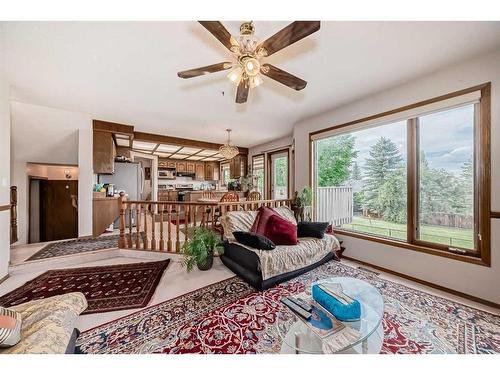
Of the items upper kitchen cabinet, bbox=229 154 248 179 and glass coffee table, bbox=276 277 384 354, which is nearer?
glass coffee table, bbox=276 277 384 354

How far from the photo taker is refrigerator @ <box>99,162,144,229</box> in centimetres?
490

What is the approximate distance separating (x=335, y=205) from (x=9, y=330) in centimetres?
388

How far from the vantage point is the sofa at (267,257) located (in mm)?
2082

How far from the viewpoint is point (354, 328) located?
1103mm

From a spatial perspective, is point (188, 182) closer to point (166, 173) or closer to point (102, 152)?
point (166, 173)

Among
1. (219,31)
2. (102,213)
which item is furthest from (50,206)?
(219,31)

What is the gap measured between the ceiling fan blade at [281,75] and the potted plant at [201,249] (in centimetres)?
204

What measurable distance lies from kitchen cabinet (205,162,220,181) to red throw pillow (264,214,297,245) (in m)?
6.58

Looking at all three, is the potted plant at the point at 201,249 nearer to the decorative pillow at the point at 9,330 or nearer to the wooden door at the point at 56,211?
the decorative pillow at the point at 9,330

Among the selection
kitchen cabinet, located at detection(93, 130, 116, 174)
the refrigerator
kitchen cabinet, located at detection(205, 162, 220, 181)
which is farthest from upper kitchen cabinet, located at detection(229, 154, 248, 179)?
kitchen cabinet, located at detection(93, 130, 116, 174)

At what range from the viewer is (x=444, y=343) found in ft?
4.67

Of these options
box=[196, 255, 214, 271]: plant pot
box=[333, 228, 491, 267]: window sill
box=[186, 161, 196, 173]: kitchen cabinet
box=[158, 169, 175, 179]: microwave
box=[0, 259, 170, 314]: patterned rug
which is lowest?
box=[0, 259, 170, 314]: patterned rug

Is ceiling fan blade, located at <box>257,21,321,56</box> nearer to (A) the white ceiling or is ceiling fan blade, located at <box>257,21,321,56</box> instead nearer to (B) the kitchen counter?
(A) the white ceiling
